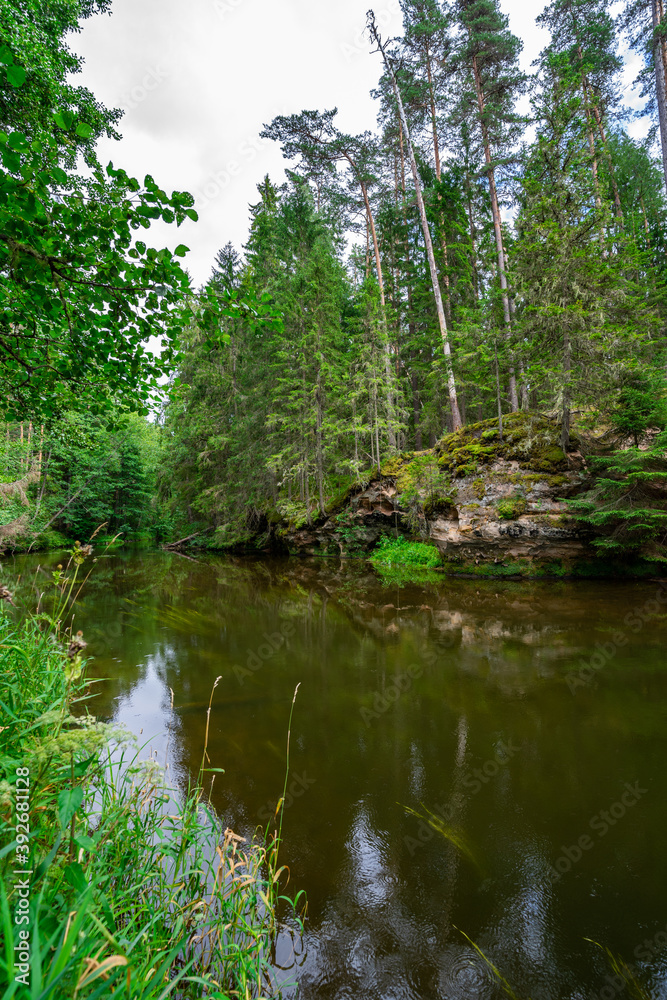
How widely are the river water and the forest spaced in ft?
11.3

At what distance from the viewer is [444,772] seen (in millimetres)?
3920

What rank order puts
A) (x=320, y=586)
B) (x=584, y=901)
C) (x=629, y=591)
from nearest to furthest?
1. (x=584, y=901)
2. (x=629, y=591)
3. (x=320, y=586)

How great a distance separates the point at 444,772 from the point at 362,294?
722 inches

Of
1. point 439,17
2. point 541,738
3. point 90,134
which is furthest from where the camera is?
point 439,17

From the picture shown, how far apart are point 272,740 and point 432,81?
85.6 ft

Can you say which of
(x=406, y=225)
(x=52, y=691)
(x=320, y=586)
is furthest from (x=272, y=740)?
(x=406, y=225)

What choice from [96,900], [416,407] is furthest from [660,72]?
[96,900]

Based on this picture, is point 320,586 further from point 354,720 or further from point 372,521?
point 354,720

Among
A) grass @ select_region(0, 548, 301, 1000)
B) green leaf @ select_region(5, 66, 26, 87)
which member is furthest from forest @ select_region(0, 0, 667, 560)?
grass @ select_region(0, 548, 301, 1000)

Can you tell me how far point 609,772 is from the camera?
12.5 ft

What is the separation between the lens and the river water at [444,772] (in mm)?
2287

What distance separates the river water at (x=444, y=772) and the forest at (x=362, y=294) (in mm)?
3441

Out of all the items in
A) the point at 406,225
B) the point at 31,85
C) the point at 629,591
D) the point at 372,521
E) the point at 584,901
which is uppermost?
the point at 406,225

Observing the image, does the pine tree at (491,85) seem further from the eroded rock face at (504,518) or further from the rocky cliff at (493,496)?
the eroded rock face at (504,518)
